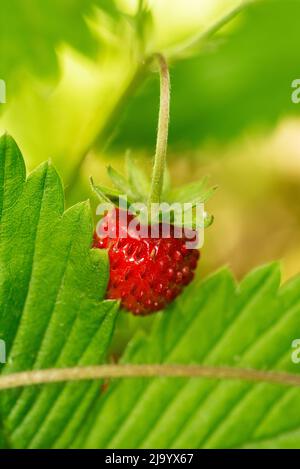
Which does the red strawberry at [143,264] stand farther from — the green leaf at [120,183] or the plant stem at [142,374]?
the plant stem at [142,374]

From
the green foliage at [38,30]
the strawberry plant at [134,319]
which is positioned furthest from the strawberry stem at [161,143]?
the green foliage at [38,30]

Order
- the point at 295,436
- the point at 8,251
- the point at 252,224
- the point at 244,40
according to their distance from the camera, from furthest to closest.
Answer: the point at 252,224, the point at 244,40, the point at 295,436, the point at 8,251

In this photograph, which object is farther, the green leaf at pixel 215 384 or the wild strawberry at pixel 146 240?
the green leaf at pixel 215 384

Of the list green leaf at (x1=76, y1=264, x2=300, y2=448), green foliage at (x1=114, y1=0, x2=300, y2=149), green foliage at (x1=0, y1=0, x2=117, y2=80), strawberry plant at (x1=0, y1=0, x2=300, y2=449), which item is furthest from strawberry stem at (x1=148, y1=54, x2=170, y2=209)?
green foliage at (x1=114, y1=0, x2=300, y2=149)

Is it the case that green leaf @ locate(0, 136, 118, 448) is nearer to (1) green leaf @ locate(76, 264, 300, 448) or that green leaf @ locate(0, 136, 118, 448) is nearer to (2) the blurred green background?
(1) green leaf @ locate(76, 264, 300, 448)

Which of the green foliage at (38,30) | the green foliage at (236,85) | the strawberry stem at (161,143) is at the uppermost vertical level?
the green foliage at (236,85)

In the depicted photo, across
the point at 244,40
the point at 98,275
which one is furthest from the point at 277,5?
the point at 98,275
